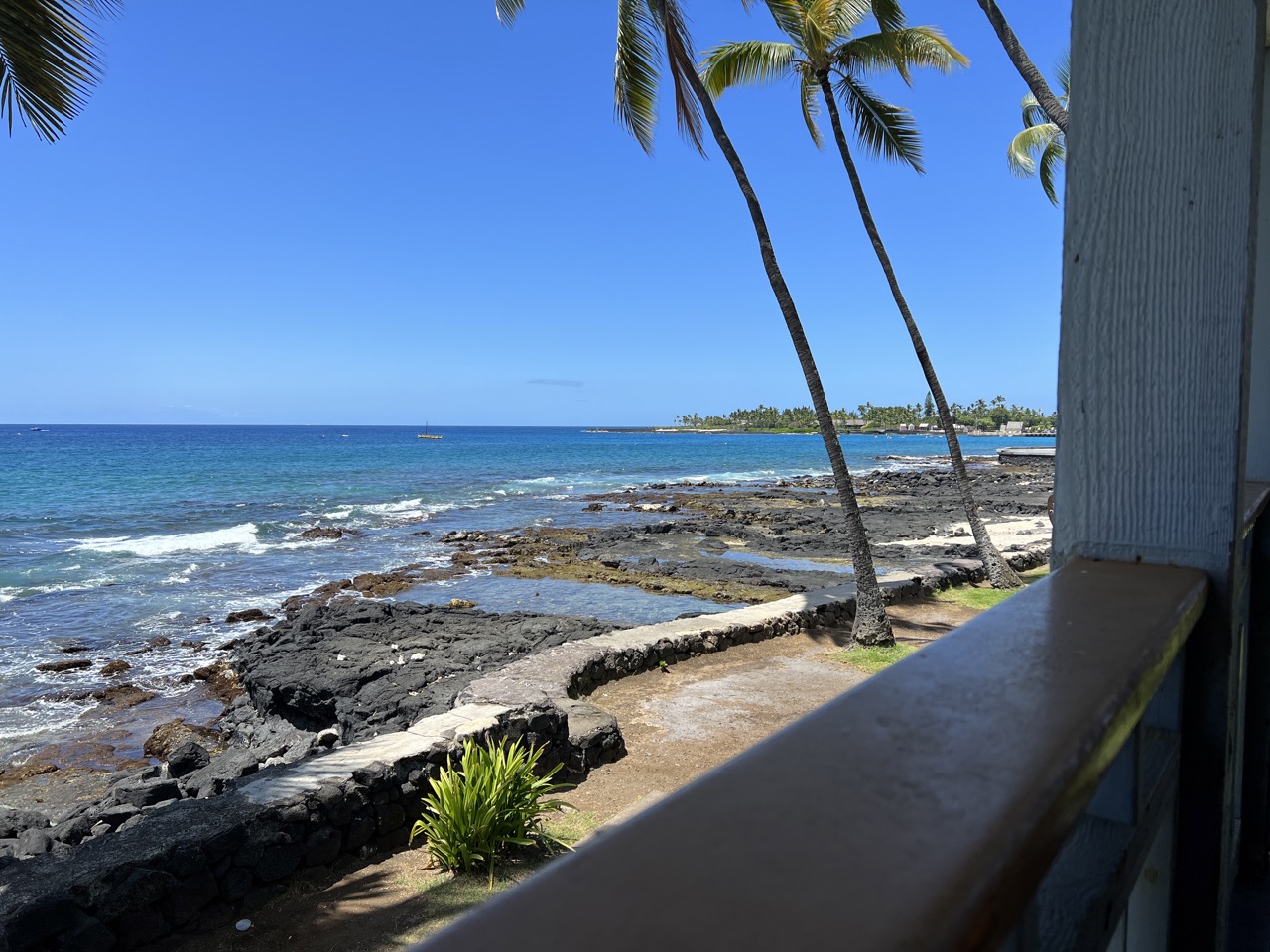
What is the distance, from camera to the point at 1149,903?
4.52 feet

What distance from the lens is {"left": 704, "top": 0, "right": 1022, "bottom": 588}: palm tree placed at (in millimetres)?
10344

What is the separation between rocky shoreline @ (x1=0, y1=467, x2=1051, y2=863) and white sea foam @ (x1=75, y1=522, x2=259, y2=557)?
6191mm

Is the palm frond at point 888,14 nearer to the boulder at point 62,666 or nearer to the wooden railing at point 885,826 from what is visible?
the wooden railing at point 885,826

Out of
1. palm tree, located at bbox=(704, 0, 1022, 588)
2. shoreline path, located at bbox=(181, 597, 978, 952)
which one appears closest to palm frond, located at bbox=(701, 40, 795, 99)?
palm tree, located at bbox=(704, 0, 1022, 588)

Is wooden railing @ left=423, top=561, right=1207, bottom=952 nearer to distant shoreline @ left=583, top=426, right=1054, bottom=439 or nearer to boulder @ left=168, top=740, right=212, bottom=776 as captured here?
boulder @ left=168, top=740, right=212, bottom=776

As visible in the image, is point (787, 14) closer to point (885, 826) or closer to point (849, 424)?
point (885, 826)

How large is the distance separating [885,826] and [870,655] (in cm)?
867

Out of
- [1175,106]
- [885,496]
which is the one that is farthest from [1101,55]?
[885,496]

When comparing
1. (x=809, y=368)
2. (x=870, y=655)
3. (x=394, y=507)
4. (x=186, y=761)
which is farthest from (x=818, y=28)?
(x=394, y=507)

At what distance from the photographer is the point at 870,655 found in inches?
340

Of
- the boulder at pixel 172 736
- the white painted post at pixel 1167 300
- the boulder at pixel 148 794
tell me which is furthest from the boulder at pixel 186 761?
the white painted post at pixel 1167 300

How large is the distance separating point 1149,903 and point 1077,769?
110cm

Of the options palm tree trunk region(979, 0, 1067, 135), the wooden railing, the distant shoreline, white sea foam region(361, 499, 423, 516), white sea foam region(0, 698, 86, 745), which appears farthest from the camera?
the distant shoreline

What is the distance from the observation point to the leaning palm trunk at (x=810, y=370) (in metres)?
9.08
